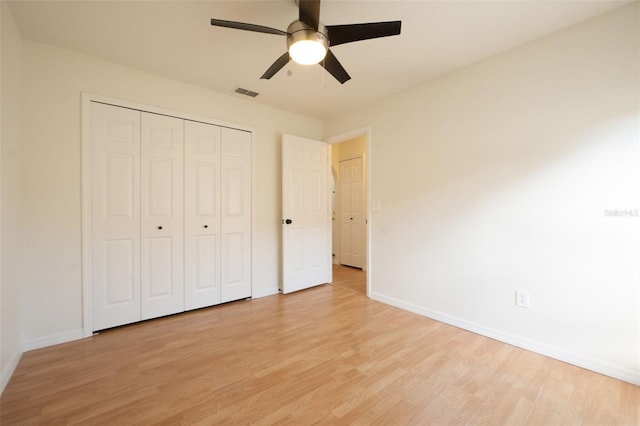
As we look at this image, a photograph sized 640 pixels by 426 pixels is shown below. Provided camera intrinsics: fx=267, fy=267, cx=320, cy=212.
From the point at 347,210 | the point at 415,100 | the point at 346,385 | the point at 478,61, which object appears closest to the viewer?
the point at 346,385

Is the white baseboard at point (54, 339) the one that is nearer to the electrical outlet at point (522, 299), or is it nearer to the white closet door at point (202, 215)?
the white closet door at point (202, 215)

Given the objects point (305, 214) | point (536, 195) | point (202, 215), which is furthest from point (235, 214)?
point (536, 195)

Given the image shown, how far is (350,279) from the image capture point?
4457mm

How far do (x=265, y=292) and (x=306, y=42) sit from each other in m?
2.98

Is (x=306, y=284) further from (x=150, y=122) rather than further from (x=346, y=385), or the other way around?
(x=150, y=122)

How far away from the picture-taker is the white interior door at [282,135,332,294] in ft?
12.1

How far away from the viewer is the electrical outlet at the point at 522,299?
7.36 feet

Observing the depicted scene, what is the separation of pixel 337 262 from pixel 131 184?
4055 millimetres

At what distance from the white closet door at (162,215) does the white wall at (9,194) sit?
0.84 m

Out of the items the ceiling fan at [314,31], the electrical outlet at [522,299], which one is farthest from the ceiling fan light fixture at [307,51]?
the electrical outlet at [522,299]

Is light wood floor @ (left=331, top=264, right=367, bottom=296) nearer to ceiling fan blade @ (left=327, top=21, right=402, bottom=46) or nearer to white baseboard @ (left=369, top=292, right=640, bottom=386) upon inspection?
white baseboard @ (left=369, top=292, right=640, bottom=386)

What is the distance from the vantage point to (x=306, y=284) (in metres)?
3.87

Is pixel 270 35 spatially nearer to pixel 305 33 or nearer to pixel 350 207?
pixel 305 33

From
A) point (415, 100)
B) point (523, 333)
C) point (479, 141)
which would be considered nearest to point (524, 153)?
point (479, 141)
